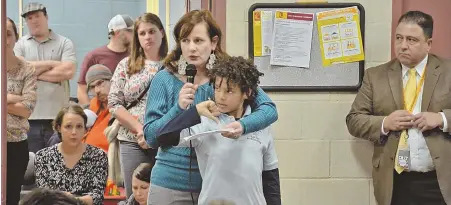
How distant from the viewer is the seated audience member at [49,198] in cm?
241

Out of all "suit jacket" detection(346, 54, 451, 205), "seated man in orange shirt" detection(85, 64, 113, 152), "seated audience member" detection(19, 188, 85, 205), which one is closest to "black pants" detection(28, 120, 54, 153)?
"seated man in orange shirt" detection(85, 64, 113, 152)

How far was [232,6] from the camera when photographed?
3.65 metres

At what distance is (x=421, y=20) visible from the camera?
3424 mm

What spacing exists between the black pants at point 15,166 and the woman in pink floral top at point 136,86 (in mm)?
468

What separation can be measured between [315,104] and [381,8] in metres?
0.55

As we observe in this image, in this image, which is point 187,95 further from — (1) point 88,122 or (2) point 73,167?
(1) point 88,122

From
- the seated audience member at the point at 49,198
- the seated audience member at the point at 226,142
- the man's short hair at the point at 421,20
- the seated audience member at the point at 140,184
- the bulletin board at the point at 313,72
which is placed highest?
the man's short hair at the point at 421,20

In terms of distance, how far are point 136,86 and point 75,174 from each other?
53 cm

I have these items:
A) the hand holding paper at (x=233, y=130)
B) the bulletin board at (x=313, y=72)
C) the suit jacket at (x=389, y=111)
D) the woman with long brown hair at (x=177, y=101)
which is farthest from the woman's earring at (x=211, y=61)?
the suit jacket at (x=389, y=111)

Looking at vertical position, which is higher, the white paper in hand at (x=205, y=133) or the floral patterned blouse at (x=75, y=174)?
the white paper in hand at (x=205, y=133)

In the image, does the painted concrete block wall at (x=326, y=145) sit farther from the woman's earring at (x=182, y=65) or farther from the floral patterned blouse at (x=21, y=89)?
the floral patterned blouse at (x=21, y=89)

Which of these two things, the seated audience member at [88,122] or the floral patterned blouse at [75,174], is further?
the seated audience member at [88,122]

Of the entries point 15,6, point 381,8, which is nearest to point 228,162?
point 381,8

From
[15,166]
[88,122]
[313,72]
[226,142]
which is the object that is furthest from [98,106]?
[226,142]
